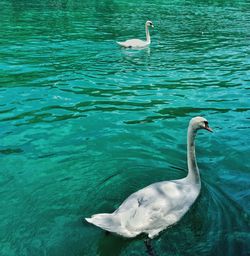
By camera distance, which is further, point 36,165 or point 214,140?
point 214,140

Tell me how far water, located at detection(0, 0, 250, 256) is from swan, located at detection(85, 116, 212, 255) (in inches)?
8.4

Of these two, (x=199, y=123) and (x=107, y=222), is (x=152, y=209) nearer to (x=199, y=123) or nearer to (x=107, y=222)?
(x=107, y=222)

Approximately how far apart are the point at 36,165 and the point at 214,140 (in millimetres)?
4188

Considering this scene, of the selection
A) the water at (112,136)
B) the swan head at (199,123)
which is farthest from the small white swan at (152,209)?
the swan head at (199,123)

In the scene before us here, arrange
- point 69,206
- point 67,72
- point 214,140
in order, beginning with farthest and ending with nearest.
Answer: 1. point 67,72
2. point 214,140
3. point 69,206

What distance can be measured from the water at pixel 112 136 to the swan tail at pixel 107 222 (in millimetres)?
446

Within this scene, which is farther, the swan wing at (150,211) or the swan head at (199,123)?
the swan head at (199,123)

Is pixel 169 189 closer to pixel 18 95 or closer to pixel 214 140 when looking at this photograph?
pixel 214 140

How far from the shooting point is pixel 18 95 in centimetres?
1374

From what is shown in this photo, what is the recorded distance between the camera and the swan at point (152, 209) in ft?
20.7

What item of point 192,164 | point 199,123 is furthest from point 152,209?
point 199,123

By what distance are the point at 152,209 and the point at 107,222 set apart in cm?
76

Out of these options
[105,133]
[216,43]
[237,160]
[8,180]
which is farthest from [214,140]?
[216,43]

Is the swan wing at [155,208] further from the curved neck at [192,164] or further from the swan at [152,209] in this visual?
the curved neck at [192,164]
